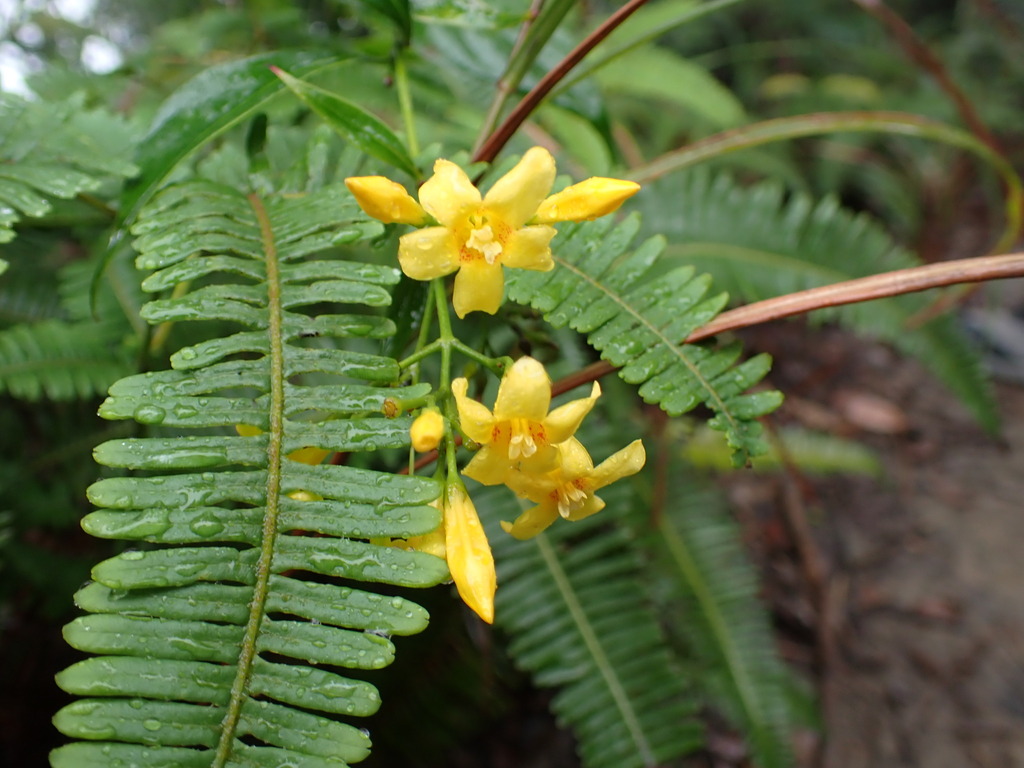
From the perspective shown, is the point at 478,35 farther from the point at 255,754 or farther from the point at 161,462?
the point at 255,754

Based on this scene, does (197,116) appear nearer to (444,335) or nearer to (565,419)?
(444,335)

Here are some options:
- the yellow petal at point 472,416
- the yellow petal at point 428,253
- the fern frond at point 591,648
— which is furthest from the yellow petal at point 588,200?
the fern frond at point 591,648

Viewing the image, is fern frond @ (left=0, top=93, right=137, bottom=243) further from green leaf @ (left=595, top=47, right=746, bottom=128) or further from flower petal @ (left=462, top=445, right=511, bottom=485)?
green leaf @ (left=595, top=47, right=746, bottom=128)

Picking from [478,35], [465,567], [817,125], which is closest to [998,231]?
[817,125]

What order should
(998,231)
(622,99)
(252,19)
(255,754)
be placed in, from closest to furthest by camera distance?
1. (255,754)
2. (252,19)
3. (622,99)
4. (998,231)

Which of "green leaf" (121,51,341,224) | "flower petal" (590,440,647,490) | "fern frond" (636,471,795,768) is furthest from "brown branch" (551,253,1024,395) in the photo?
"fern frond" (636,471,795,768)
